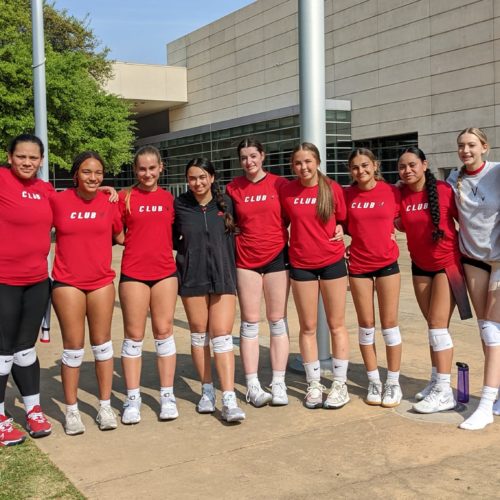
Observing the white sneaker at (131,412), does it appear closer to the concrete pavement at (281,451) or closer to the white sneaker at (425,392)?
the concrete pavement at (281,451)

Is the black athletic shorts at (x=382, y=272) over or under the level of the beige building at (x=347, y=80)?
under

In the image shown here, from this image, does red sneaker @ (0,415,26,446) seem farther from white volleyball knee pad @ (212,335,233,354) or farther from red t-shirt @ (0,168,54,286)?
white volleyball knee pad @ (212,335,233,354)

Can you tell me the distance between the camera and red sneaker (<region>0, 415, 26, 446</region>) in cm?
425

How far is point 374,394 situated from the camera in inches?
197

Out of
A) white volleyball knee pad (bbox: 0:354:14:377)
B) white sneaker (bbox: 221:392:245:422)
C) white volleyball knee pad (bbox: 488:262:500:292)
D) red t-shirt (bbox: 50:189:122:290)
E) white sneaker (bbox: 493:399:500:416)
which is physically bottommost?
white sneaker (bbox: 493:399:500:416)

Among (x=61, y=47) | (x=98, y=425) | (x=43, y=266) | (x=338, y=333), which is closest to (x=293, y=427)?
(x=338, y=333)

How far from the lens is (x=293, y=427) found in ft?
14.8

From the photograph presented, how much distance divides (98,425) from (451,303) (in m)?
2.75

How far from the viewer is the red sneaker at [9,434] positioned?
167 inches

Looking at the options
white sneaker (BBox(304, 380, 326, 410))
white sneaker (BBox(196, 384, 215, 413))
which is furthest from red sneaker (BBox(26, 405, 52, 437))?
white sneaker (BBox(304, 380, 326, 410))

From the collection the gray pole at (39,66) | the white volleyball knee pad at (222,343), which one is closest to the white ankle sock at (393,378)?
the white volleyball knee pad at (222,343)

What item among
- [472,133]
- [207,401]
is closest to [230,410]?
[207,401]

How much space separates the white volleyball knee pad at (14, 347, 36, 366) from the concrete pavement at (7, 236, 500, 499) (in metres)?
0.53

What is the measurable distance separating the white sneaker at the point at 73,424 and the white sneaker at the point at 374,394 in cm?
214
